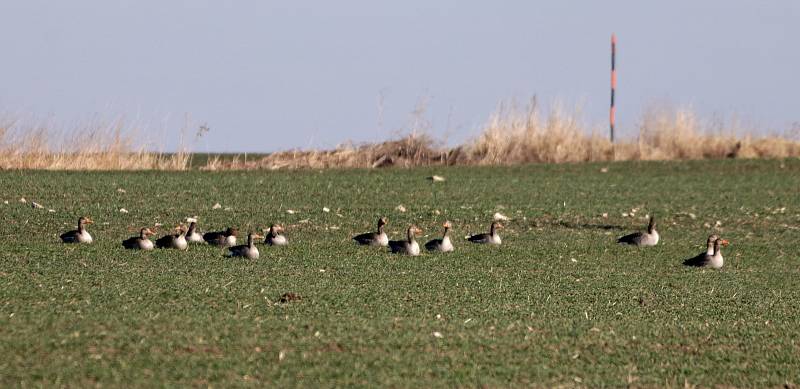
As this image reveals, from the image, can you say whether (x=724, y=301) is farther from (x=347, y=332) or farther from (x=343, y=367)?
(x=343, y=367)

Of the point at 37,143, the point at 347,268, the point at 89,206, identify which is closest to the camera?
the point at 347,268

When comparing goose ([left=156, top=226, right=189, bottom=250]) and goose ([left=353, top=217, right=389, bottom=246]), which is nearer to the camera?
goose ([left=156, top=226, right=189, bottom=250])

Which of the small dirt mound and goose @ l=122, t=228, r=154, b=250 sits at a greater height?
goose @ l=122, t=228, r=154, b=250

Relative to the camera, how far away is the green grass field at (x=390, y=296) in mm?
8648

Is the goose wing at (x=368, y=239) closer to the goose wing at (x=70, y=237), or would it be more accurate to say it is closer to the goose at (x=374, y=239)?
the goose at (x=374, y=239)

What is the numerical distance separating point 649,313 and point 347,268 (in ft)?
12.7

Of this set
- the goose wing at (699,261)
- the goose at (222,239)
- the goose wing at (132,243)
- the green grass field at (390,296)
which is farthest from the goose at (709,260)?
the goose wing at (132,243)

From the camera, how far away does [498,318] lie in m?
10.8

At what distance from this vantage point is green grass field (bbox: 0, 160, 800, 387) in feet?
28.4

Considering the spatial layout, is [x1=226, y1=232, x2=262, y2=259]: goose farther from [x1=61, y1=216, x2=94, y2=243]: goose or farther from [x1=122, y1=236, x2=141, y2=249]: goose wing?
[x1=61, y1=216, x2=94, y2=243]: goose

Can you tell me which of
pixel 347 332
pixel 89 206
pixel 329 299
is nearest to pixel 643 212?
pixel 89 206

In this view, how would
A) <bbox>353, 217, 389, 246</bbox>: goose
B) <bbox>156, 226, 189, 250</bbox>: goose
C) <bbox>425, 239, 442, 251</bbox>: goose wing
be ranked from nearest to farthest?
<bbox>156, 226, 189, 250</bbox>: goose < <bbox>425, 239, 442, 251</bbox>: goose wing < <bbox>353, 217, 389, 246</bbox>: goose

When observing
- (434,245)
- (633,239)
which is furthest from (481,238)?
(633,239)

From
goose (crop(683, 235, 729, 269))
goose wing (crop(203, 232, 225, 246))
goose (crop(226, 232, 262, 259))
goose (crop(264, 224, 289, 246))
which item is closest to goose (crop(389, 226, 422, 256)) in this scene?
goose (crop(264, 224, 289, 246))
